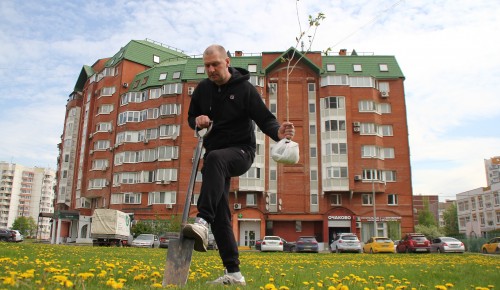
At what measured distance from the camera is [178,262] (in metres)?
4.23

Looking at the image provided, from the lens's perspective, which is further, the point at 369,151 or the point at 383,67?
the point at 383,67

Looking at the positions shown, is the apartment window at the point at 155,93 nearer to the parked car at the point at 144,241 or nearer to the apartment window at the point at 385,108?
the parked car at the point at 144,241

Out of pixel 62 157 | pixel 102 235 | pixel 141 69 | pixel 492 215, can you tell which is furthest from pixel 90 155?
pixel 492 215

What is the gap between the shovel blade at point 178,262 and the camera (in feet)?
13.5

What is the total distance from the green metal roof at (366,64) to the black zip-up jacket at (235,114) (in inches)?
2038

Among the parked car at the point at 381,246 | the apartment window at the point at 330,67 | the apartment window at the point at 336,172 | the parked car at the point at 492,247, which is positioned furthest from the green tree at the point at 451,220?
the parked car at the point at 381,246

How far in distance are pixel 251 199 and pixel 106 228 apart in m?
18.3

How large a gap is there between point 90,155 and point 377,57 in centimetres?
4379

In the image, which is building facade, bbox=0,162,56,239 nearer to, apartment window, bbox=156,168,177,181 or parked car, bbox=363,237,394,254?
apartment window, bbox=156,168,177,181

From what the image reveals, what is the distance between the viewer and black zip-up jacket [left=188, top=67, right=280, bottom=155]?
4863mm

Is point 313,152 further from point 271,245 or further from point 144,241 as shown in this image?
point 144,241

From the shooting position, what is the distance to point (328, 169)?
51.9 metres

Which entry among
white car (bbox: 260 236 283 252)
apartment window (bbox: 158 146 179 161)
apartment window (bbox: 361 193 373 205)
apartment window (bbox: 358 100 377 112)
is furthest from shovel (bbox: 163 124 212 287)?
apartment window (bbox: 358 100 377 112)

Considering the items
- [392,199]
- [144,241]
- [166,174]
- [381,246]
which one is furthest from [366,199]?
[144,241]
